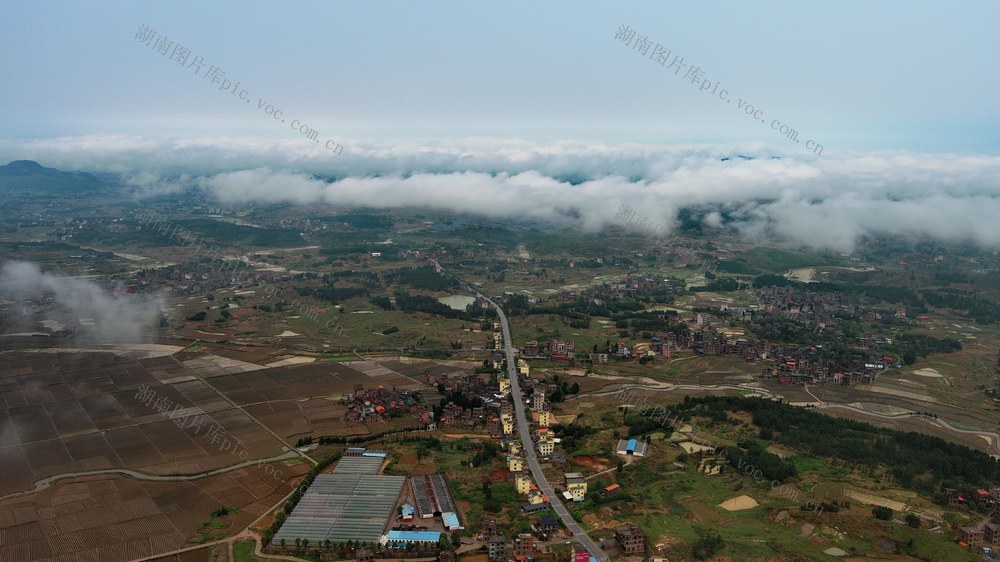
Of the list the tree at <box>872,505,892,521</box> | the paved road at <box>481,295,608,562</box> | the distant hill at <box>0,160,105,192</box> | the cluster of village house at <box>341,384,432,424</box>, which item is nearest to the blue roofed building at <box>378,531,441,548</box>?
the paved road at <box>481,295,608,562</box>

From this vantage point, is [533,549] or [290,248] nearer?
[533,549]

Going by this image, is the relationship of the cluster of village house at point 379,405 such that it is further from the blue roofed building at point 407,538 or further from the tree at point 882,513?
the tree at point 882,513

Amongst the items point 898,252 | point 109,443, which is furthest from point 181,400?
point 898,252

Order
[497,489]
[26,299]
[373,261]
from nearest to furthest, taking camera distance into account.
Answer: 1. [497,489]
2. [26,299]
3. [373,261]

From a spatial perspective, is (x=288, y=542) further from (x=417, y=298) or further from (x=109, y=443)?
(x=417, y=298)

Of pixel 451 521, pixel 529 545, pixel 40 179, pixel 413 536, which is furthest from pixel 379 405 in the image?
pixel 40 179

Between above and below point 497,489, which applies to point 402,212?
above

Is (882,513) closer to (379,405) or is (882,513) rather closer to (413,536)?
(413,536)
